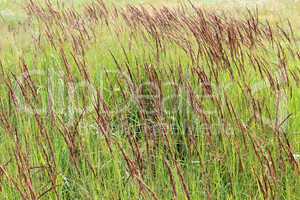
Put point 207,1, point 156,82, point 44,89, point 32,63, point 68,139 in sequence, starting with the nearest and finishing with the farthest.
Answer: point 68,139 < point 156,82 < point 44,89 < point 32,63 < point 207,1

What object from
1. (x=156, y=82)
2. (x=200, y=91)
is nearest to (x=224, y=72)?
(x=200, y=91)

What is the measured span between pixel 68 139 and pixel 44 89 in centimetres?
131

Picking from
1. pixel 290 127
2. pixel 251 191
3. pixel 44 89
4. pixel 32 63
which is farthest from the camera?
pixel 32 63

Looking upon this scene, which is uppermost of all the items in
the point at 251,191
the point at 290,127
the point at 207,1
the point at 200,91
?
the point at 207,1

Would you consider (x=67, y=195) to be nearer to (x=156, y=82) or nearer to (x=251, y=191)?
(x=156, y=82)

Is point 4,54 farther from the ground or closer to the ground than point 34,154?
farther from the ground

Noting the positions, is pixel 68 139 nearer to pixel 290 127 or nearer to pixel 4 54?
pixel 290 127

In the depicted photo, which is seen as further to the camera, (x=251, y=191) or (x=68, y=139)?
(x=251, y=191)

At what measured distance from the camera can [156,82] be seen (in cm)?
186

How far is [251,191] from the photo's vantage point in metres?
1.74

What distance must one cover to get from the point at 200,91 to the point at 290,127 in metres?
0.53

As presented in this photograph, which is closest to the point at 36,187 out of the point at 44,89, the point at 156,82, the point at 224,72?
the point at 156,82

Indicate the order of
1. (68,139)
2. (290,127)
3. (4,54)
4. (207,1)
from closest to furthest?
(68,139)
(290,127)
(4,54)
(207,1)

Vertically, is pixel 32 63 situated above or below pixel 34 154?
above
